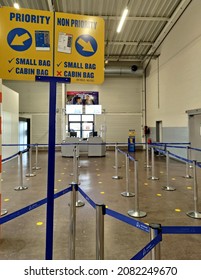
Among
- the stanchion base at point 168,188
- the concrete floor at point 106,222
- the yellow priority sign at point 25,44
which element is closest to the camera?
the yellow priority sign at point 25,44

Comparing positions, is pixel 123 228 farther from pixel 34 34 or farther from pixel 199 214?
pixel 34 34

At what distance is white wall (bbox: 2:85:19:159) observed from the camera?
8.52 metres

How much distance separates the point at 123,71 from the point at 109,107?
2.55 meters

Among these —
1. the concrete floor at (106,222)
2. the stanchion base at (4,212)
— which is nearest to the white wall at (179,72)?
the concrete floor at (106,222)

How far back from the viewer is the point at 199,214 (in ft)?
11.1

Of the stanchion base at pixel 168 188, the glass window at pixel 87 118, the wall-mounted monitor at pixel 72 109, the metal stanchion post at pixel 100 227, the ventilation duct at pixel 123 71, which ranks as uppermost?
the ventilation duct at pixel 123 71

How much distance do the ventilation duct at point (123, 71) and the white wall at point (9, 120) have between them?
6.05m

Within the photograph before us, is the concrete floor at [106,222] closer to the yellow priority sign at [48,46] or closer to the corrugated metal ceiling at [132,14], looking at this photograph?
the yellow priority sign at [48,46]

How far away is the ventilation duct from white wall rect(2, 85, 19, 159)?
19.8 ft

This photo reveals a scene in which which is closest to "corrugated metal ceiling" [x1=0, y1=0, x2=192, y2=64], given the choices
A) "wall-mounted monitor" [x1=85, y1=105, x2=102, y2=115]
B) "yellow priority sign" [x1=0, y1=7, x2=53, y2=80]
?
"wall-mounted monitor" [x1=85, y1=105, x2=102, y2=115]

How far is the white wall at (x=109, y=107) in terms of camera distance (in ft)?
45.0
